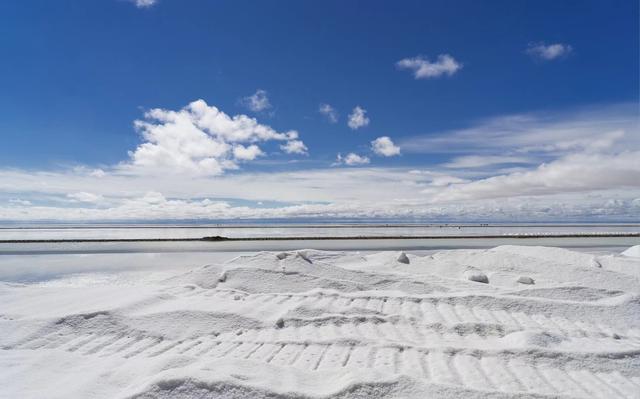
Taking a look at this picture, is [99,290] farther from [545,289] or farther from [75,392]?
[545,289]

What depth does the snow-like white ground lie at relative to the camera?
233 centimetres

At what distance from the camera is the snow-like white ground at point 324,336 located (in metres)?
2.33

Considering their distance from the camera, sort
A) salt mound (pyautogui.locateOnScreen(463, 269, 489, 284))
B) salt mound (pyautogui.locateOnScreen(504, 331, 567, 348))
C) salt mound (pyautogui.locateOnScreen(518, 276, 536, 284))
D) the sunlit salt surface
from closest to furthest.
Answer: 1. salt mound (pyautogui.locateOnScreen(504, 331, 567, 348))
2. salt mound (pyautogui.locateOnScreen(518, 276, 536, 284))
3. salt mound (pyautogui.locateOnScreen(463, 269, 489, 284))
4. the sunlit salt surface

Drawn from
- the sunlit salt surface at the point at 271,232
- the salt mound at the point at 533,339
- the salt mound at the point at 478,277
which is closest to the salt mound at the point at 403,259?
the salt mound at the point at 478,277

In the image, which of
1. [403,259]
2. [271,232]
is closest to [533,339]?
[403,259]

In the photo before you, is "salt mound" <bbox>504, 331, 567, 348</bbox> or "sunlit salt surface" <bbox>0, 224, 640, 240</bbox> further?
"sunlit salt surface" <bbox>0, 224, 640, 240</bbox>

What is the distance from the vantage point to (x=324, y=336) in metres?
3.52

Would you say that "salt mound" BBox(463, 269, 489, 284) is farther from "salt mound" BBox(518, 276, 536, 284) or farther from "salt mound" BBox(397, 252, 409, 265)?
"salt mound" BBox(397, 252, 409, 265)

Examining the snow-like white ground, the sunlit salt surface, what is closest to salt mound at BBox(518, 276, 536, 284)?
the snow-like white ground

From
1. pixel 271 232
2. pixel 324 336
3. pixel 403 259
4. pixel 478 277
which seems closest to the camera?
pixel 324 336

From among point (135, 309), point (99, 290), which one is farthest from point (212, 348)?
point (99, 290)

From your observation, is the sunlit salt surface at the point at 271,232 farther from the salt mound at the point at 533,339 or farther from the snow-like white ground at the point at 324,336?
the salt mound at the point at 533,339

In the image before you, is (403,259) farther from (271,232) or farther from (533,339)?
(271,232)

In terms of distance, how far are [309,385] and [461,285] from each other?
14.6ft
